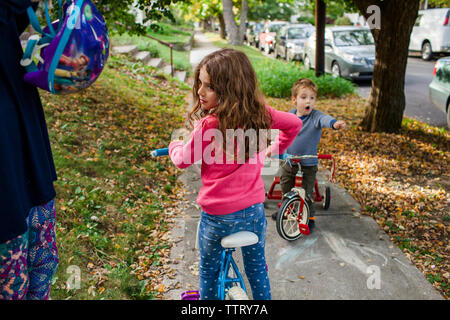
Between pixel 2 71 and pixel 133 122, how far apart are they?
6300 millimetres

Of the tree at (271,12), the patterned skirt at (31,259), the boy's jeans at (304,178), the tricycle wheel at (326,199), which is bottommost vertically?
the tricycle wheel at (326,199)

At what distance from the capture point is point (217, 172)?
2.33 metres

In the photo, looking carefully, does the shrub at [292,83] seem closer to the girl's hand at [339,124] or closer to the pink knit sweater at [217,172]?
the girl's hand at [339,124]

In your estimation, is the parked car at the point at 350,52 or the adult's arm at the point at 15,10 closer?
the adult's arm at the point at 15,10

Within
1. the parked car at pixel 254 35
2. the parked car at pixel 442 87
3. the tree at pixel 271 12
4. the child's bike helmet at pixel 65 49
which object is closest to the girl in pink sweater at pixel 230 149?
the child's bike helmet at pixel 65 49

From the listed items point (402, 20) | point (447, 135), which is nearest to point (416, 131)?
point (447, 135)

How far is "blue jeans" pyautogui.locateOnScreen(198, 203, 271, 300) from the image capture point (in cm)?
238

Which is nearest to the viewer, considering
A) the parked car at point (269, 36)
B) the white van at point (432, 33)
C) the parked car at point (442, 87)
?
the parked car at point (442, 87)

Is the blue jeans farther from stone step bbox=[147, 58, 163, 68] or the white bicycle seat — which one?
stone step bbox=[147, 58, 163, 68]

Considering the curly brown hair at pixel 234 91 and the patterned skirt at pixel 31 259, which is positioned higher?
the curly brown hair at pixel 234 91

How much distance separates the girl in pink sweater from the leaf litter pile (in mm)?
2226

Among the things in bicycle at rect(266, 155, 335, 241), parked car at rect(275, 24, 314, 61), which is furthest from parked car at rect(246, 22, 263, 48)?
bicycle at rect(266, 155, 335, 241)

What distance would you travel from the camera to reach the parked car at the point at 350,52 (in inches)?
516

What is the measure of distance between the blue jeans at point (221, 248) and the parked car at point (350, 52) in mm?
11751
